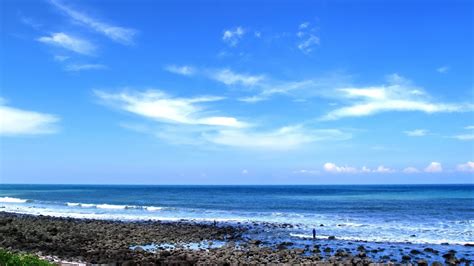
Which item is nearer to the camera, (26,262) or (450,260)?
(26,262)

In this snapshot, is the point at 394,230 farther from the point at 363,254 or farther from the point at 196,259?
the point at 196,259

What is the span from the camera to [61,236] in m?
29.0

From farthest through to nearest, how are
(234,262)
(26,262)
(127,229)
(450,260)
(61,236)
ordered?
1. (127,229)
2. (61,236)
3. (450,260)
4. (234,262)
5. (26,262)

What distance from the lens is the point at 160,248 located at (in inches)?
1015

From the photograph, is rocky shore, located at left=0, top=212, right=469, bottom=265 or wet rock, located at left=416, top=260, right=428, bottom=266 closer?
wet rock, located at left=416, top=260, right=428, bottom=266

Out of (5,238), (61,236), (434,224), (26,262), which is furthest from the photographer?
(434,224)

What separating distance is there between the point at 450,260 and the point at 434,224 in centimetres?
1881

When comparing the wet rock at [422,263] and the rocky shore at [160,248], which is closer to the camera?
the wet rock at [422,263]

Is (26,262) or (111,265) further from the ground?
(26,262)

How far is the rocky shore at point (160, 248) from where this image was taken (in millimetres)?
21672

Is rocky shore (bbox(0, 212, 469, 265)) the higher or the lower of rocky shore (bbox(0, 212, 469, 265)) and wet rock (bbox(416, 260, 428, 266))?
the higher

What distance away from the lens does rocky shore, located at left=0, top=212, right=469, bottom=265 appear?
21672 mm

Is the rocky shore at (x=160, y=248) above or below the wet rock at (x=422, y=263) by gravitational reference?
above

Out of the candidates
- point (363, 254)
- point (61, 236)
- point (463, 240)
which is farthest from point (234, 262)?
point (463, 240)
